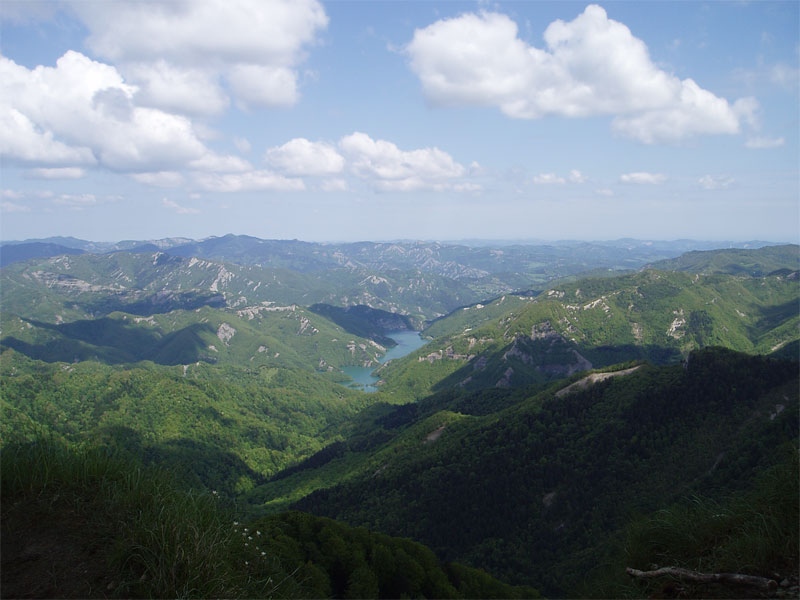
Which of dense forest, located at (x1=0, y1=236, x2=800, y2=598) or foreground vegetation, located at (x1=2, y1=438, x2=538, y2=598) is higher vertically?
foreground vegetation, located at (x1=2, y1=438, x2=538, y2=598)

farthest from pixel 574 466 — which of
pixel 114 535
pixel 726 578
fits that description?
pixel 114 535

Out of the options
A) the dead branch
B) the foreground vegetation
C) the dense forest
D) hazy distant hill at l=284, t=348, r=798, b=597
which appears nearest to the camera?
the foreground vegetation

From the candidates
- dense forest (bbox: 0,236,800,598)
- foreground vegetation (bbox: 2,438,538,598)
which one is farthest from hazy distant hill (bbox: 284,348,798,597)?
foreground vegetation (bbox: 2,438,538,598)

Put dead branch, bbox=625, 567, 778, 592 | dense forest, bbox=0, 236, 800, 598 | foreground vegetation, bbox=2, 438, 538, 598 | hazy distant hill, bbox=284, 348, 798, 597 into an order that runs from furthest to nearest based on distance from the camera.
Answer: hazy distant hill, bbox=284, 348, 798, 597
dense forest, bbox=0, 236, 800, 598
dead branch, bbox=625, 567, 778, 592
foreground vegetation, bbox=2, 438, 538, 598

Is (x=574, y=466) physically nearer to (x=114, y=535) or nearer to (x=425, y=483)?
(x=425, y=483)

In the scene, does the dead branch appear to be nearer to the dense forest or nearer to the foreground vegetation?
the dense forest

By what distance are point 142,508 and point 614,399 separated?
8724cm

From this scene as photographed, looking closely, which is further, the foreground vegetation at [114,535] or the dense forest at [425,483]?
the dense forest at [425,483]

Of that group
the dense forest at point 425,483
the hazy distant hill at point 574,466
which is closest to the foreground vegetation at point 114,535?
the dense forest at point 425,483

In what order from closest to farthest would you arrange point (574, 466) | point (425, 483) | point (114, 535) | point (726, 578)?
point (726, 578), point (114, 535), point (574, 466), point (425, 483)

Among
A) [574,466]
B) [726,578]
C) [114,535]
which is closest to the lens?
[726,578]

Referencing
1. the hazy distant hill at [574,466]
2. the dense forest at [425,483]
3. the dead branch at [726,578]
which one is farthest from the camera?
the hazy distant hill at [574,466]

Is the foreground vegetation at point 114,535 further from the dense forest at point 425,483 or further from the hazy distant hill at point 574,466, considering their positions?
the hazy distant hill at point 574,466

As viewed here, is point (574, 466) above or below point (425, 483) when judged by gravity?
above
